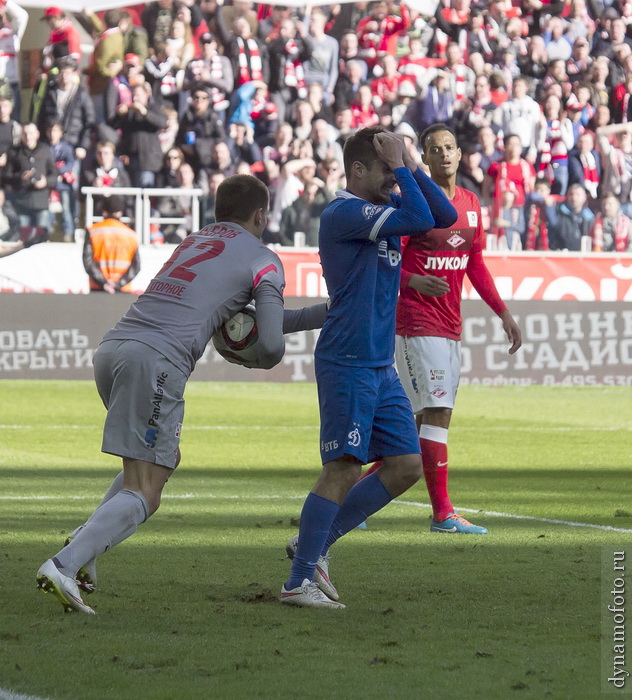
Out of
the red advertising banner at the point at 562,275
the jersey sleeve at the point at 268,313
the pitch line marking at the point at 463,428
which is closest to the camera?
the jersey sleeve at the point at 268,313

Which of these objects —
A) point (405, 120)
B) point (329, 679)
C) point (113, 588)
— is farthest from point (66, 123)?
point (329, 679)

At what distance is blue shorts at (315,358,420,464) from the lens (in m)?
4.82

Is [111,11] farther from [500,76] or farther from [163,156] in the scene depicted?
[500,76]

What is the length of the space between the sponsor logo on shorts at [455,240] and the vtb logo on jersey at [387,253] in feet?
6.88

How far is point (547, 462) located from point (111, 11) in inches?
522

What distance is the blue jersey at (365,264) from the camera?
4.80 meters

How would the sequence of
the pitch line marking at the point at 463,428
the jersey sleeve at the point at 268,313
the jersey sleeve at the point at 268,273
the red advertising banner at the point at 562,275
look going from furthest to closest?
the red advertising banner at the point at 562,275
the pitch line marking at the point at 463,428
the jersey sleeve at the point at 268,273
the jersey sleeve at the point at 268,313

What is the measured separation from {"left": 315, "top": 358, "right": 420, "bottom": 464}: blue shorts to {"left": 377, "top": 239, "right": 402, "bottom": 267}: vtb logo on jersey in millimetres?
413

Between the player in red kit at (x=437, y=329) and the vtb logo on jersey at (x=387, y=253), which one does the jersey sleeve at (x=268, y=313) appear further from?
the player in red kit at (x=437, y=329)

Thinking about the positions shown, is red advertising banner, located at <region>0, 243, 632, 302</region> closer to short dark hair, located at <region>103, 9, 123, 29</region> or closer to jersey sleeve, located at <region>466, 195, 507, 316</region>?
short dark hair, located at <region>103, 9, 123, 29</region>

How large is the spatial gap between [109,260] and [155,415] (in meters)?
14.2

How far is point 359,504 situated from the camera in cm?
516

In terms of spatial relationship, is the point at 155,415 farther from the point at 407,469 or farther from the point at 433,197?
the point at 433,197

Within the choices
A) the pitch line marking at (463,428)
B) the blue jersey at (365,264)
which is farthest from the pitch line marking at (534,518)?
the pitch line marking at (463,428)
